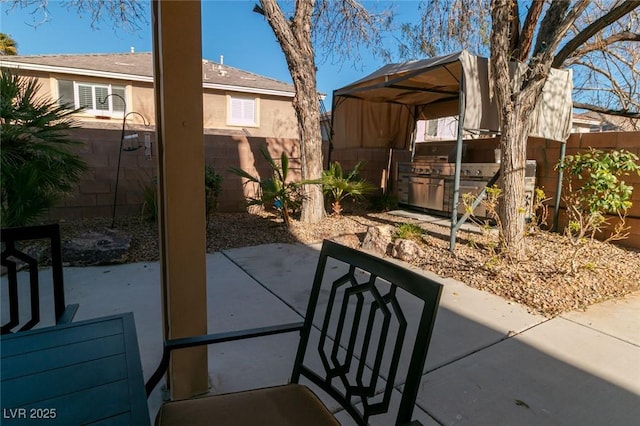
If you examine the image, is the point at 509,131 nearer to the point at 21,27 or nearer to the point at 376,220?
the point at 376,220

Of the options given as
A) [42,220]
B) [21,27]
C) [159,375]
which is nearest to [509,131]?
[159,375]

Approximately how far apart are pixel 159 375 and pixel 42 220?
4992mm

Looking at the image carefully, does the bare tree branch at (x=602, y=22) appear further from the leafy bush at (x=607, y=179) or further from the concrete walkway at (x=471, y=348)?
the concrete walkway at (x=471, y=348)

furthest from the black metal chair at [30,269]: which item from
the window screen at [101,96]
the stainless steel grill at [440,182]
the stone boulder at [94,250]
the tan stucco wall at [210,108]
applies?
the window screen at [101,96]

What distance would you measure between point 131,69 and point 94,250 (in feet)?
31.7

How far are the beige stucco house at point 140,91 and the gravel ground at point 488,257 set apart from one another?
18.6ft

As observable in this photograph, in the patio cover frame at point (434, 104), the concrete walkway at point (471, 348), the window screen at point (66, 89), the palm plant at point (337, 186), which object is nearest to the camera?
the concrete walkway at point (471, 348)

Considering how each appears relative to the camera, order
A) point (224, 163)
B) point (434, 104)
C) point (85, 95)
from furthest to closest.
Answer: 1. point (85, 95)
2. point (434, 104)
3. point (224, 163)

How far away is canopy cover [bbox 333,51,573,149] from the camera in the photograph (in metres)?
4.52

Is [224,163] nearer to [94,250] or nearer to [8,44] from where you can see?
[94,250]

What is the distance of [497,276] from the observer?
3682 mm

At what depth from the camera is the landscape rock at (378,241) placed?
469cm

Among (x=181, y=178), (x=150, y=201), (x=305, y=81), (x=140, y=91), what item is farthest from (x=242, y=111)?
(x=181, y=178)

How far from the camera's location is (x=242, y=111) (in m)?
12.9
